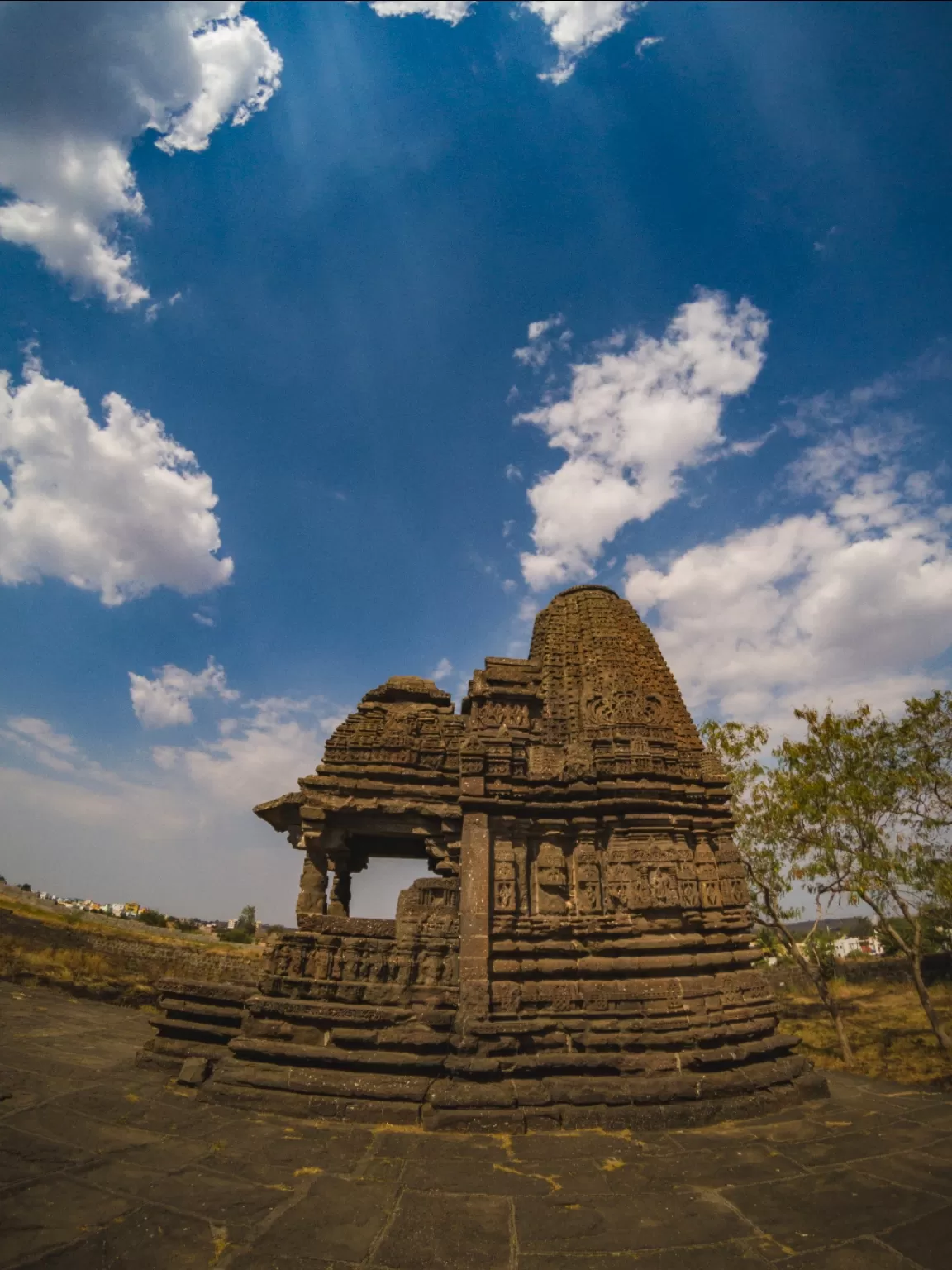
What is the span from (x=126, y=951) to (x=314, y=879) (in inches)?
506

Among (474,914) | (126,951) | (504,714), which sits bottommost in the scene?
(126,951)

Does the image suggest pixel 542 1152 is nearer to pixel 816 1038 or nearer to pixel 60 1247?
pixel 60 1247

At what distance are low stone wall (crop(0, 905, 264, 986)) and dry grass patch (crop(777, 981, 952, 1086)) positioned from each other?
51.9ft

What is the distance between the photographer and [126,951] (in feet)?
59.4

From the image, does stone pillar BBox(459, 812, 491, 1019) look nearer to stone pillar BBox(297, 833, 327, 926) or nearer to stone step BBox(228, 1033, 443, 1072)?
stone step BBox(228, 1033, 443, 1072)

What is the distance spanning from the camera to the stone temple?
296 inches

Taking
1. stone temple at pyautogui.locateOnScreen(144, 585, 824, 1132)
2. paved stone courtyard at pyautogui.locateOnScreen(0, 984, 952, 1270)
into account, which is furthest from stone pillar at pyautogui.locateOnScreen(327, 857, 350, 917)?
paved stone courtyard at pyautogui.locateOnScreen(0, 984, 952, 1270)

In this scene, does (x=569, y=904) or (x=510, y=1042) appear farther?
(x=569, y=904)

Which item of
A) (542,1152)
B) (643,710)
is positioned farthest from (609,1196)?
(643,710)

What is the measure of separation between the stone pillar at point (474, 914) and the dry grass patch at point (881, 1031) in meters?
4.77

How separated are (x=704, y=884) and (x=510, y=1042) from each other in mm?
4058

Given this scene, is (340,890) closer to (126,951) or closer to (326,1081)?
(326,1081)

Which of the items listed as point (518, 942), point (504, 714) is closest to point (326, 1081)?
point (518, 942)

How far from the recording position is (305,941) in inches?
353
